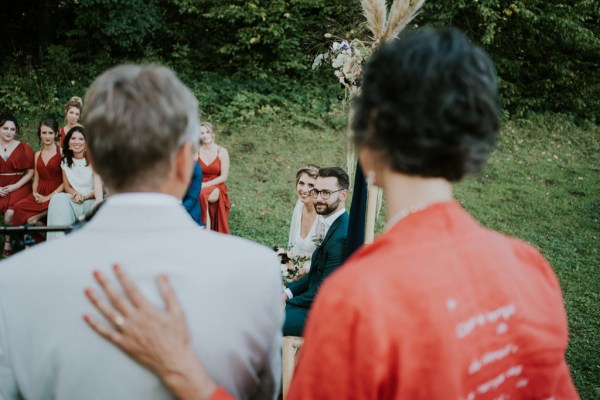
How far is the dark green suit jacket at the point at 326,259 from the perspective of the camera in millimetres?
3592

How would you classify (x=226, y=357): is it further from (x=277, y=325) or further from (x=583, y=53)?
(x=583, y=53)

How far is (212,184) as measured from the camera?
6.71m

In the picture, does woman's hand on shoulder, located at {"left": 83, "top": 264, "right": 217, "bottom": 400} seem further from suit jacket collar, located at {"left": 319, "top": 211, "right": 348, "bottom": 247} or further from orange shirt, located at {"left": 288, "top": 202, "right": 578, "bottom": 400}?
suit jacket collar, located at {"left": 319, "top": 211, "right": 348, "bottom": 247}

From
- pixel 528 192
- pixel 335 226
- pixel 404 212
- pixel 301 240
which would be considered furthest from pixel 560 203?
pixel 404 212

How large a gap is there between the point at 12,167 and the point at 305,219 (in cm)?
385

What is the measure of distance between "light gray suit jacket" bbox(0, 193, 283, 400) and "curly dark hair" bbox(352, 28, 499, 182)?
Result: 400mm

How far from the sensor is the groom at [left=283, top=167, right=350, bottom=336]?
364cm

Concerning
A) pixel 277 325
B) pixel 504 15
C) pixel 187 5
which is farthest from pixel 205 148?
pixel 504 15

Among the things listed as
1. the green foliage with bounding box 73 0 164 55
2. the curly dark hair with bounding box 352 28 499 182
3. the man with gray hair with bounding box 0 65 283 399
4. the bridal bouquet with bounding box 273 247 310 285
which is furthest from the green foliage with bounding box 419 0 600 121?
the man with gray hair with bounding box 0 65 283 399

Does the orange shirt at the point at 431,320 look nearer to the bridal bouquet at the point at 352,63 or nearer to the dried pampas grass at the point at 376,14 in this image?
the dried pampas grass at the point at 376,14

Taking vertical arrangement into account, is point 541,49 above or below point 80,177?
above

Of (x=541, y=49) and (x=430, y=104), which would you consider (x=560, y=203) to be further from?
(x=430, y=104)

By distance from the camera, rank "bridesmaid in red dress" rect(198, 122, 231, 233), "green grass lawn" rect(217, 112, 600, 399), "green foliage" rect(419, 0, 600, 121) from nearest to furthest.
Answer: "green grass lawn" rect(217, 112, 600, 399) < "bridesmaid in red dress" rect(198, 122, 231, 233) < "green foliage" rect(419, 0, 600, 121)

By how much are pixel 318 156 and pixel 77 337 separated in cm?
975
